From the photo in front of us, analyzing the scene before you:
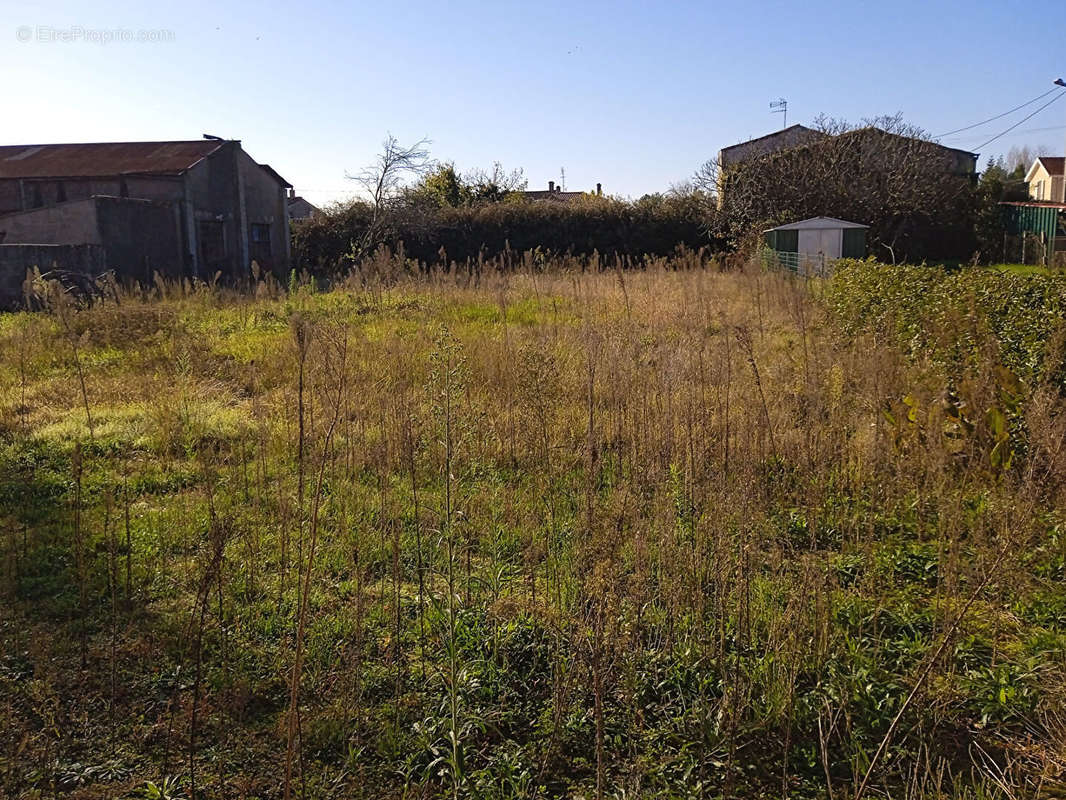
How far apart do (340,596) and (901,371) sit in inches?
157

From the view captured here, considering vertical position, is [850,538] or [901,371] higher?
[901,371]

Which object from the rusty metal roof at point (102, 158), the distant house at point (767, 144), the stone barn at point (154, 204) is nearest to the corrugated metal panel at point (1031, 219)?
the distant house at point (767, 144)

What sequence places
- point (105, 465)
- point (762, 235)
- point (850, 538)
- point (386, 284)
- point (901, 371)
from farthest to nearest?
point (762, 235)
point (386, 284)
point (105, 465)
point (901, 371)
point (850, 538)

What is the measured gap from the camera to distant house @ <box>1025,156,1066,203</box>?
149 feet

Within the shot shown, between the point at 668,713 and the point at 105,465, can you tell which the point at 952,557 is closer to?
the point at 668,713

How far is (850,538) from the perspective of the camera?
410 cm

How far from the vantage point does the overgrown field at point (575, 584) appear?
2615 millimetres

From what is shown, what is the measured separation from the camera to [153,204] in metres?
20.2

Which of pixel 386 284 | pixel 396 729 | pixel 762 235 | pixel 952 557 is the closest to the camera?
pixel 396 729

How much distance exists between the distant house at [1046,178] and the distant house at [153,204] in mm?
42652

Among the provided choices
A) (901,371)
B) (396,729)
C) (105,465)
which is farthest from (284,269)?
(396,729)

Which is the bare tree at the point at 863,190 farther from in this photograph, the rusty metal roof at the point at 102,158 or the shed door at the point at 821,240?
the rusty metal roof at the point at 102,158

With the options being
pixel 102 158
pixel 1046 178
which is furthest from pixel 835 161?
pixel 1046 178

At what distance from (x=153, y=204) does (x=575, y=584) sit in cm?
2011
